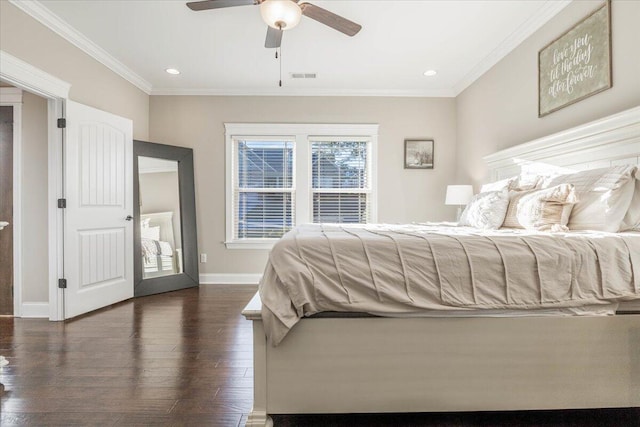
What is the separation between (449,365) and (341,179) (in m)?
3.28

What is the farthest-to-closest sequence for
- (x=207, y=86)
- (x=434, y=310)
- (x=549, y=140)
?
(x=207, y=86) → (x=549, y=140) → (x=434, y=310)

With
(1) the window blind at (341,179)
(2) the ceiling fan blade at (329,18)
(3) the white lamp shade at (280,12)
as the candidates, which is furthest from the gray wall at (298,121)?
(3) the white lamp shade at (280,12)

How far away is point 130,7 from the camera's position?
260cm

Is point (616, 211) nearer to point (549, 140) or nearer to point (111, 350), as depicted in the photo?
point (549, 140)

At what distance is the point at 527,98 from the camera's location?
2906mm

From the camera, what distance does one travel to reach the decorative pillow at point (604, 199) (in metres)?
1.73

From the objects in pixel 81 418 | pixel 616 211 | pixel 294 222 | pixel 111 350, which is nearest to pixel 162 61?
pixel 294 222

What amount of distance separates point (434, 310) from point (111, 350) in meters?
2.23

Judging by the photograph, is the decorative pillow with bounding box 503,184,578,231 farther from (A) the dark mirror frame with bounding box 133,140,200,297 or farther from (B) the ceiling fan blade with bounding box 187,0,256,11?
(A) the dark mirror frame with bounding box 133,140,200,297

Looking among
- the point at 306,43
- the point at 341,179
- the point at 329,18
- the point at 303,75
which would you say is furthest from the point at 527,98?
the point at 303,75

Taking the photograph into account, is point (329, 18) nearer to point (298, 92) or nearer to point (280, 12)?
point (280, 12)

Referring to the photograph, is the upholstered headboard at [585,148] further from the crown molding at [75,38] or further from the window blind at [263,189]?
the crown molding at [75,38]

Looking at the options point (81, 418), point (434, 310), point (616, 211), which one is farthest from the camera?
point (616, 211)

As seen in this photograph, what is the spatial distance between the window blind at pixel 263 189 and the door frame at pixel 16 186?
219 cm
